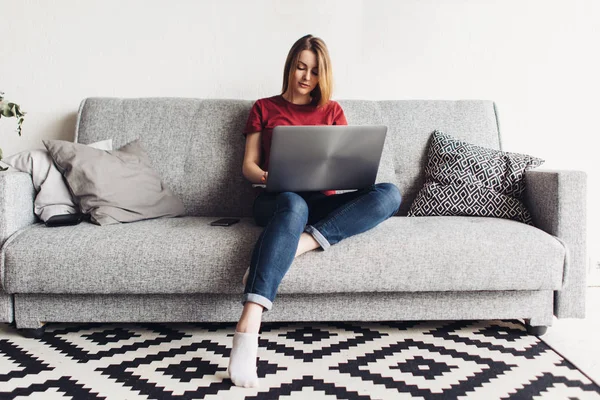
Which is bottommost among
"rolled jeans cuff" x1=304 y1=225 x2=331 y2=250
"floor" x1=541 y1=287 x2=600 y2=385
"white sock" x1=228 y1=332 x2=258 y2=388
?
"floor" x1=541 y1=287 x2=600 y2=385

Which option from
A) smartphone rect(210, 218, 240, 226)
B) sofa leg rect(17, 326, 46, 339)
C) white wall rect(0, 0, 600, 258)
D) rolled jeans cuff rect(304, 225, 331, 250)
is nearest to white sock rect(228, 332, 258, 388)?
rolled jeans cuff rect(304, 225, 331, 250)

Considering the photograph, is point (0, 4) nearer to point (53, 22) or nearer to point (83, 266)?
point (53, 22)

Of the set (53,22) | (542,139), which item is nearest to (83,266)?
(53,22)

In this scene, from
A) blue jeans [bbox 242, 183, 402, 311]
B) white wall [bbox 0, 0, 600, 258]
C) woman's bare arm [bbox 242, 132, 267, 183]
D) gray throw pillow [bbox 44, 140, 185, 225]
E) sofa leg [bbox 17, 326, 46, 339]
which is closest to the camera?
blue jeans [bbox 242, 183, 402, 311]

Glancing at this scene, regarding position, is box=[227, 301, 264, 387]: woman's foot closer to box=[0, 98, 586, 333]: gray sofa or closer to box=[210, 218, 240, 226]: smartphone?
box=[0, 98, 586, 333]: gray sofa

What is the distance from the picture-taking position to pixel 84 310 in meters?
1.74

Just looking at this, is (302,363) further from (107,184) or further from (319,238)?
(107,184)

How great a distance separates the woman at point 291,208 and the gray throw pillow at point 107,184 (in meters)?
0.39

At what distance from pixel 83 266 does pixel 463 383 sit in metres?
1.18

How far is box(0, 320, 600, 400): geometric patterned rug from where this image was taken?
1.38 m

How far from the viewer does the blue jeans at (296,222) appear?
4.91ft

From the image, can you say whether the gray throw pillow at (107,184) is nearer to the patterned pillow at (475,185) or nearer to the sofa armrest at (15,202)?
the sofa armrest at (15,202)

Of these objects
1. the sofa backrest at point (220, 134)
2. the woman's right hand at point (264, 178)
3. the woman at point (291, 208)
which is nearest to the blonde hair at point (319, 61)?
the woman at point (291, 208)

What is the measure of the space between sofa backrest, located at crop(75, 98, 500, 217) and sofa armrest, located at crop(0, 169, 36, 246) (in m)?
0.47
